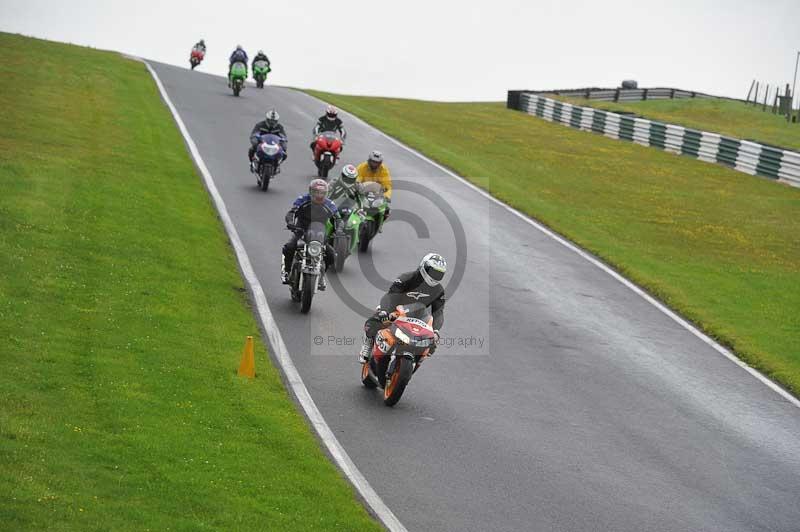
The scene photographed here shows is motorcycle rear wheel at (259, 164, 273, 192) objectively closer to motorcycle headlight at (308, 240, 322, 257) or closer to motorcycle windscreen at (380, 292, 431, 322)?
motorcycle headlight at (308, 240, 322, 257)

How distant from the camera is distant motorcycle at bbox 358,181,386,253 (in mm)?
22156

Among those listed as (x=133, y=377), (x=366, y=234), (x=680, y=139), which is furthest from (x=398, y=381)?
(x=680, y=139)

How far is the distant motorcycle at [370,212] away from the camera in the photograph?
22.2 meters

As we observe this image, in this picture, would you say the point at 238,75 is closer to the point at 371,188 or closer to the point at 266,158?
the point at 266,158

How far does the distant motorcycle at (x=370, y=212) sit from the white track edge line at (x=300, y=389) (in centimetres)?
257

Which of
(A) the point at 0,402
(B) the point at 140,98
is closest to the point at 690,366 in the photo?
(A) the point at 0,402

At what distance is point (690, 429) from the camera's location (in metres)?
14.4

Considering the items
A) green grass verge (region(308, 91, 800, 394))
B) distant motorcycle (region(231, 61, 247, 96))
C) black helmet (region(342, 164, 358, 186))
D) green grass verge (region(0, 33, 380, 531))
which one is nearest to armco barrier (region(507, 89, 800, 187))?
green grass verge (region(308, 91, 800, 394))

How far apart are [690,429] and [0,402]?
876cm

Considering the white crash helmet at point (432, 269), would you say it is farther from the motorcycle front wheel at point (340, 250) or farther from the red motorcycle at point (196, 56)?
the red motorcycle at point (196, 56)

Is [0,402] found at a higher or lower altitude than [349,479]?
higher

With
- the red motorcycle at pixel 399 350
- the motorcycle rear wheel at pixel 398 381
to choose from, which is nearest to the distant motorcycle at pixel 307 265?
the red motorcycle at pixel 399 350

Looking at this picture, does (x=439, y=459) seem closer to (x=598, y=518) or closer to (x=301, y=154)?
(x=598, y=518)

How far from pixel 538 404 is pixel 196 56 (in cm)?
5225
